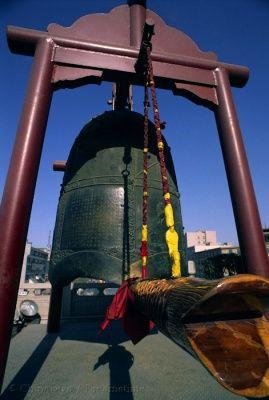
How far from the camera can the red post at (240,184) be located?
303 centimetres

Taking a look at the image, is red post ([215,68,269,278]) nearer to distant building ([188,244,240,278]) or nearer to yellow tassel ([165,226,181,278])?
yellow tassel ([165,226,181,278])

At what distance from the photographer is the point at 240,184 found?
10.9 ft

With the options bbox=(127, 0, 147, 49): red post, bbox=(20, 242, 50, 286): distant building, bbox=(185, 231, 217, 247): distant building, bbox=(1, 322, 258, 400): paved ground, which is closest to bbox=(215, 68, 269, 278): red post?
bbox=(127, 0, 147, 49): red post

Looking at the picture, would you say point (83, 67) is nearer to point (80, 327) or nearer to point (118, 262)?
point (118, 262)

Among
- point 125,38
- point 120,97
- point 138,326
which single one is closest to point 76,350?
point 138,326

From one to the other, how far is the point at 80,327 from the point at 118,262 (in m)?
4.58

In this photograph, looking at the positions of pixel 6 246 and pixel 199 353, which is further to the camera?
pixel 6 246

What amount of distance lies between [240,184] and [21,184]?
2.68 m

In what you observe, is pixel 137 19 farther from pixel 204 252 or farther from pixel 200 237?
pixel 200 237

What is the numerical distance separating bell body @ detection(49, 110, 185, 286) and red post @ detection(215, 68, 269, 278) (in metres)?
0.85

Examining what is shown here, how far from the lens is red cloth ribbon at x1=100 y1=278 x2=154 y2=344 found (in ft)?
5.67

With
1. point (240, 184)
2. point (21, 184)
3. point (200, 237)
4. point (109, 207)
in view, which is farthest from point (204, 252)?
point (21, 184)

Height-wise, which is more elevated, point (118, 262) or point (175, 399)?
point (118, 262)

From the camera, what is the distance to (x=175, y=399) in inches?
101
